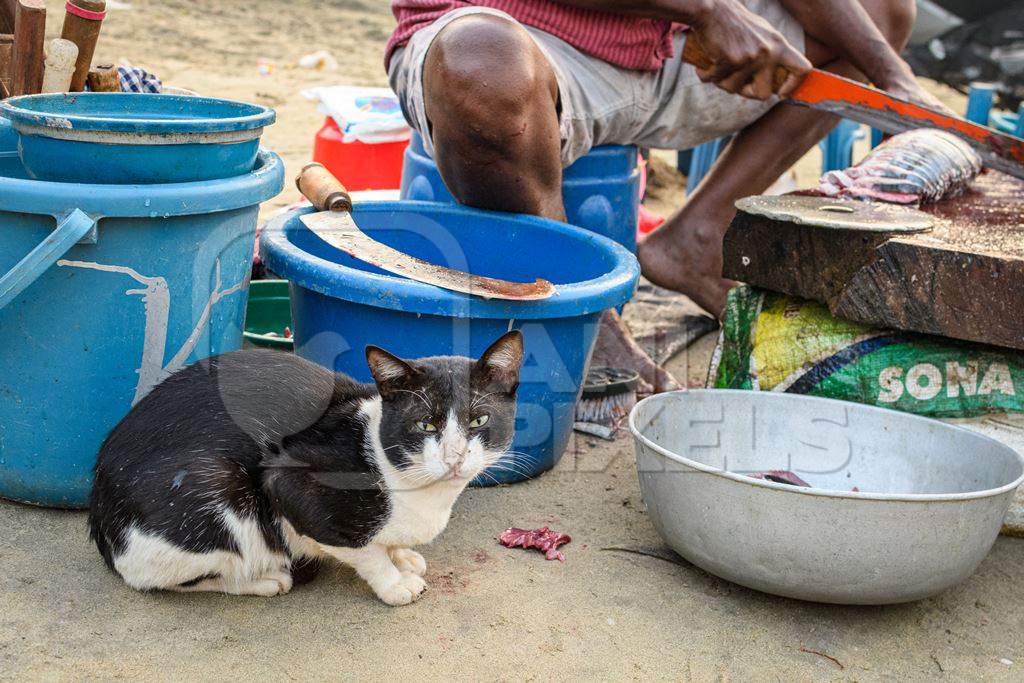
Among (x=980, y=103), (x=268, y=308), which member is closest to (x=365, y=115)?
(x=268, y=308)

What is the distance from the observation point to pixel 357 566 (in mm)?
1824

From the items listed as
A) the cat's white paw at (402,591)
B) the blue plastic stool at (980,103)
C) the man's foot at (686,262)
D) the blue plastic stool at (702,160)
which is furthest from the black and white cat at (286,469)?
the blue plastic stool at (980,103)

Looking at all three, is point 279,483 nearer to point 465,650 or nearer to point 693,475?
point 465,650

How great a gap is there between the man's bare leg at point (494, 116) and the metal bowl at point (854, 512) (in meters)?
0.65

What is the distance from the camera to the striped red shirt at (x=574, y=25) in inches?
105

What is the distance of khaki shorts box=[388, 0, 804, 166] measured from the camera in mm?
2609

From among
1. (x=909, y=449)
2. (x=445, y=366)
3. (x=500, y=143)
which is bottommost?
(x=909, y=449)

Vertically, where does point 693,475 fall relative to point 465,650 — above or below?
above

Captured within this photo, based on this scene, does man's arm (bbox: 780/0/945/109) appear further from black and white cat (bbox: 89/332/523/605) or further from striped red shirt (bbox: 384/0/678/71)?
black and white cat (bbox: 89/332/523/605)

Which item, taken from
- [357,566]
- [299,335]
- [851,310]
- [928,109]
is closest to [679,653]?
[357,566]

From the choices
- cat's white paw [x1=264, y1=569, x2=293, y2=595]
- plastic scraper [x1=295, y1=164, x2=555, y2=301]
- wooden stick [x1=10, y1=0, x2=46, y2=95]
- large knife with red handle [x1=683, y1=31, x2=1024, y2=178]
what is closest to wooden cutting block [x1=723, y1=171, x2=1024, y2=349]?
large knife with red handle [x1=683, y1=31, x2=1024, y2=178]

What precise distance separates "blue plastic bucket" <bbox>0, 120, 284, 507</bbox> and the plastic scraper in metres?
0.20

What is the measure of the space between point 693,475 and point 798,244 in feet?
2.46

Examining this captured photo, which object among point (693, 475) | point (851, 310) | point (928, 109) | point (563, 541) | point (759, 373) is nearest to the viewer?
point (693, 475)
